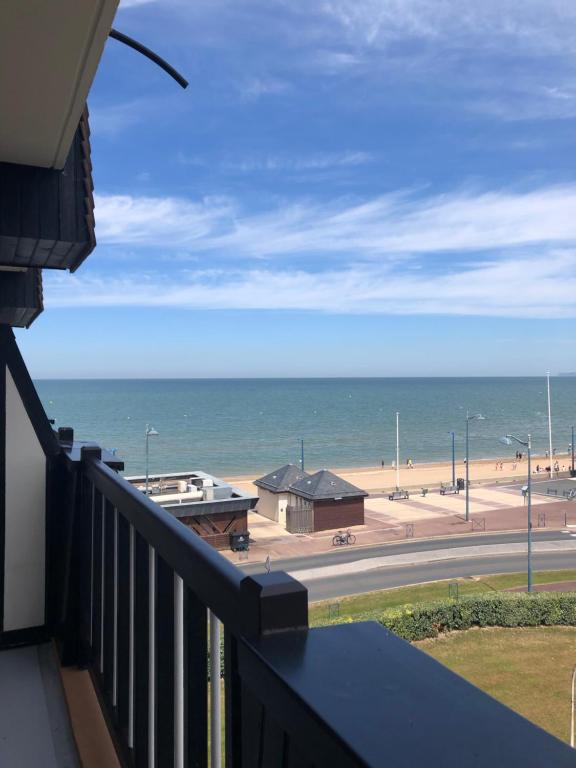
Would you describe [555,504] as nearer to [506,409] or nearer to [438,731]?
[438,731]

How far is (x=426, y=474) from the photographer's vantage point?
50.8 meters

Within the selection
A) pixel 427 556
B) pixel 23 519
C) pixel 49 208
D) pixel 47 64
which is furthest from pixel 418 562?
pixel 47 64

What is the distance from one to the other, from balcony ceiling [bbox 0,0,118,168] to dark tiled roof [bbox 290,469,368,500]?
87.2 ft

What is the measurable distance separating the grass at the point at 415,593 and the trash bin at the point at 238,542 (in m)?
7.27

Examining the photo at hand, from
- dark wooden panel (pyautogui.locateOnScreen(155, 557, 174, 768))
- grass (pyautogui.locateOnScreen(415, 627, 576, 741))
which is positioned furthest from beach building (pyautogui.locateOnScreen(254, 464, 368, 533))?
dark wooden panel (pyautogui.locateOnScreen(155, 557, 174, 768))

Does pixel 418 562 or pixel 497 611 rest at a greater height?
pixel 497 611

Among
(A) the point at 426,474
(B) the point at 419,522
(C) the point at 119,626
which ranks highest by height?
(C) the point at 119,626

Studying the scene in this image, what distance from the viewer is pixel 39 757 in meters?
2.21

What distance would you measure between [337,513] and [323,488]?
50.2 inches

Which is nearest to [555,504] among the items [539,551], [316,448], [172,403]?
[539,551]

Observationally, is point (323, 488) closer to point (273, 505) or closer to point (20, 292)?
point (273, 505)

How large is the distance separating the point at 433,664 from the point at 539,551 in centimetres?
2445

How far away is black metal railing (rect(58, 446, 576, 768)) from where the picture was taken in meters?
0.62

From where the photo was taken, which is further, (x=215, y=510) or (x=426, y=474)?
(x=426, y=474)
